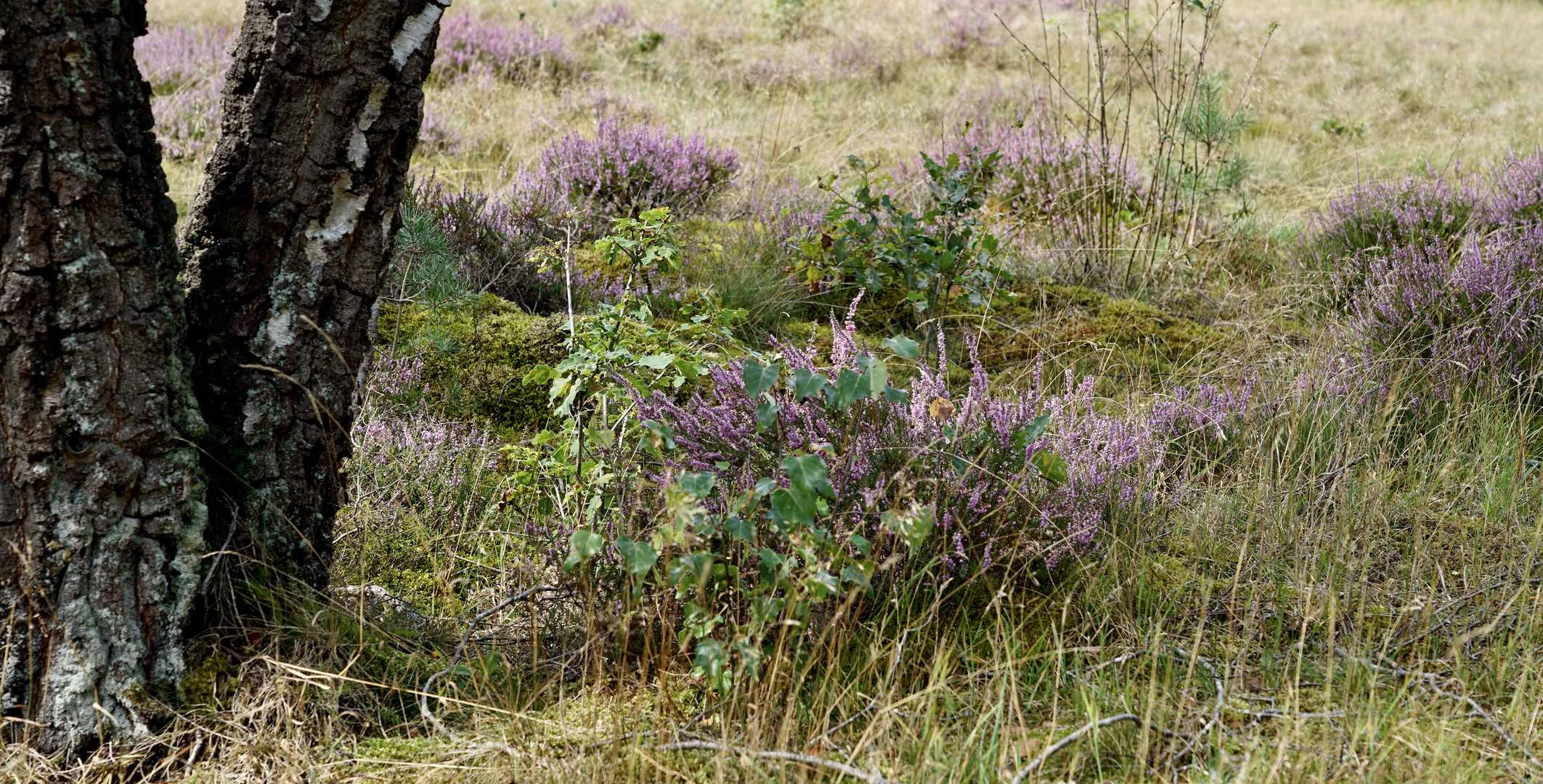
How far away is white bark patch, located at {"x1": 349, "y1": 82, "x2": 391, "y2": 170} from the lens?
179 centimetres

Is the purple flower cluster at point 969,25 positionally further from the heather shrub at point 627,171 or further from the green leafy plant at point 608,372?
the green leafy plant at point 608,372

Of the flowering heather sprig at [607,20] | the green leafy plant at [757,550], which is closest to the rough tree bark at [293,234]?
the green leafy plant at [757,550]

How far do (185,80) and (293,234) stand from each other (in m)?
6.10

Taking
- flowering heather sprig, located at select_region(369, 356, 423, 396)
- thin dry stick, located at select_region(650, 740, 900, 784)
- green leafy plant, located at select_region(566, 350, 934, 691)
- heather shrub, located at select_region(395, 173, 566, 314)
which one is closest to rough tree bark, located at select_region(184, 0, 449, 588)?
green leafy plant, located at select_region(566, 350, 934, 691)

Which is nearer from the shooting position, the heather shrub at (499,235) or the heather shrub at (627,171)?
the heather shrub at (499,235)

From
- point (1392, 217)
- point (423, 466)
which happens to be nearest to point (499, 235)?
point (423, 466)

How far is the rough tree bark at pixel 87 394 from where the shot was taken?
1.50 meters

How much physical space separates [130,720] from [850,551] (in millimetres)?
1322

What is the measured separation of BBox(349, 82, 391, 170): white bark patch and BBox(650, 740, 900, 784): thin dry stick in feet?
3.82

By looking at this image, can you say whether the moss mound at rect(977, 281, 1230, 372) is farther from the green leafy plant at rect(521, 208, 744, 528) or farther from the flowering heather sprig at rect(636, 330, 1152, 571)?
the green leafy plant at rect(521, 208, 744, 528)

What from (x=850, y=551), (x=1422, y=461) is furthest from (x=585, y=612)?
(x=1422, y=461)

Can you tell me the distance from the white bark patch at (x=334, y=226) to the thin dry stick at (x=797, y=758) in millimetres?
1067

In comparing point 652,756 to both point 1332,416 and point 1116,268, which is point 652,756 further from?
point 1116,268

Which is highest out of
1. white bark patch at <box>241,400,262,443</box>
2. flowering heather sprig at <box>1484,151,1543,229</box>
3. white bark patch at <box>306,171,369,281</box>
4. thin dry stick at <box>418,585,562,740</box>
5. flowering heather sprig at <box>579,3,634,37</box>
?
flowering heather sprig at <box>579,3,634,37</box>
